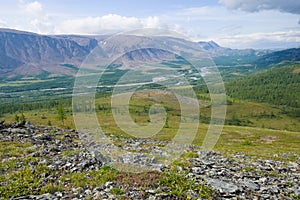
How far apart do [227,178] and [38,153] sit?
18.0m

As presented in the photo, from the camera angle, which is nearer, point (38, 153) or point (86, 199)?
point (86, 199)

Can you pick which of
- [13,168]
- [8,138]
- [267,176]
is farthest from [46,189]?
[8,138]

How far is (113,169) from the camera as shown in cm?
2036

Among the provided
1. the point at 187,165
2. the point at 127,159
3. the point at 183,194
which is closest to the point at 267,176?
Answer: the point at 187,165

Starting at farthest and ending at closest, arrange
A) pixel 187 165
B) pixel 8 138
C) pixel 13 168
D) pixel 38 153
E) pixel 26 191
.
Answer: pixel 8 138, pixel 38 153, pixel 187 165, pixel 13 168, pixel 26 191

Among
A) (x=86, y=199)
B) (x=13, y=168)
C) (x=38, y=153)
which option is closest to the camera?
(x=86, y=199)

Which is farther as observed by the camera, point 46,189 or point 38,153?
point 38,153

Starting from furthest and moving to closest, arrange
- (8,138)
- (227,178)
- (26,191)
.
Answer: (8,138)
(227,178)
(26,191)

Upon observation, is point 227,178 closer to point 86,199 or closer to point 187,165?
point 187,165

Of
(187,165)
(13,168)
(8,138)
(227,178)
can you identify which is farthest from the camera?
(8,138)

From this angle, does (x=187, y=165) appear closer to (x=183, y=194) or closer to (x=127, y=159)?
(x=127, y=159)

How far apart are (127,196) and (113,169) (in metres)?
5.41

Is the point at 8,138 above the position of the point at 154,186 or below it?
below

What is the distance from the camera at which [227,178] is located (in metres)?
19.7
